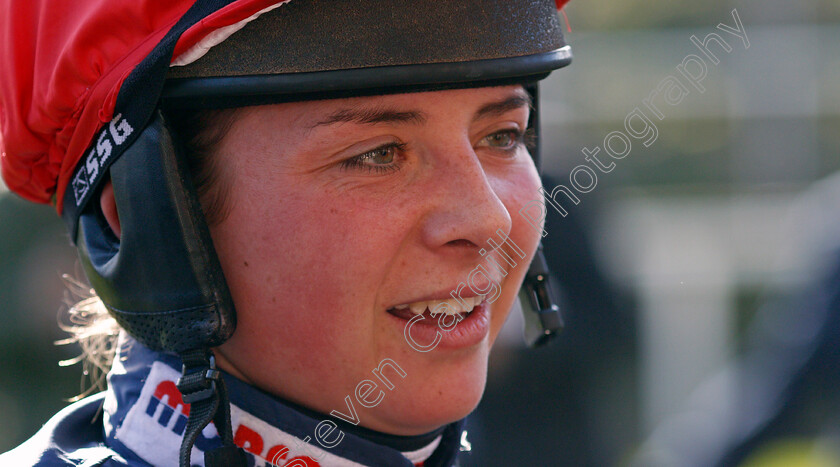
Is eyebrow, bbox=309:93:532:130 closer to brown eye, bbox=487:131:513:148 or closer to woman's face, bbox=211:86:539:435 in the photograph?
woman's face, bbox=211:86:539:435

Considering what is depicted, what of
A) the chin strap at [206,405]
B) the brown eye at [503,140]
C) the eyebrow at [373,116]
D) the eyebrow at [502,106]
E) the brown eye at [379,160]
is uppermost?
the eyebrow at [373,116]

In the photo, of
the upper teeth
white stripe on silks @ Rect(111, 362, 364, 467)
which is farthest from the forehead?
→ white stripe on silks @ Rect(111, 362, 364, 467)

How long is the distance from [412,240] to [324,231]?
6.7 inches

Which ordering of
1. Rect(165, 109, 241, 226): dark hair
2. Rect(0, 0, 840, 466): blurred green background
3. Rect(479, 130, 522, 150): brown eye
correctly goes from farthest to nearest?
Rect(0, 0, 840, 466): blurred green background → Rect(479, 130, 522, 150): brown eye → Rect(165, 109, 241, 226): dark hair

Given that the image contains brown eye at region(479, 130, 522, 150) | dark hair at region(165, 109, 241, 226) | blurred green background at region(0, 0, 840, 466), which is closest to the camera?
dark hair at region(165, 109, 241, 226)

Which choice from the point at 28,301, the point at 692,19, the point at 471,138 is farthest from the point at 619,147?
the point at 471,138

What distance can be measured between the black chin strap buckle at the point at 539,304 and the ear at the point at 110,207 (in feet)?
3.37

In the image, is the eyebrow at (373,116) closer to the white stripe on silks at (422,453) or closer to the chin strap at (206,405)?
the chin strap at (206,405)

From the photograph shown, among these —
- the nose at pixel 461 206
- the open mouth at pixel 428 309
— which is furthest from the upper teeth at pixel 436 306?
the nose at pixel 461 206

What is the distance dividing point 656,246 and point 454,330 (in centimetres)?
677

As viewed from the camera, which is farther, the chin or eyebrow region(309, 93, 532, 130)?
the chin

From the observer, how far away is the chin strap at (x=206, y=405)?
1647 millimetres

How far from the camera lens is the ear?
183 centimetres

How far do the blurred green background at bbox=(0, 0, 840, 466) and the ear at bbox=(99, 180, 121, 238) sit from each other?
2.42 meters
